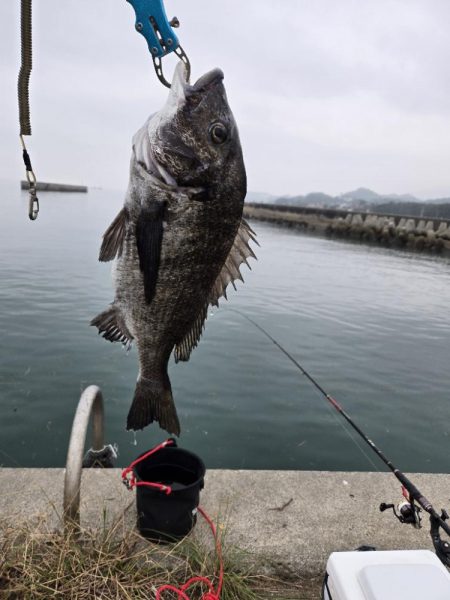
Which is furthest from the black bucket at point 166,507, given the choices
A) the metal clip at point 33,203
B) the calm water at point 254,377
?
the calm water at point 254,377

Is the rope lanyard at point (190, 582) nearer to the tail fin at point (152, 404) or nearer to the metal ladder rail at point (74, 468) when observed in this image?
the metal ladder rail at point (74, 468)

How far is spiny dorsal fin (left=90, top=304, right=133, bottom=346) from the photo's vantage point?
2457 millimetres

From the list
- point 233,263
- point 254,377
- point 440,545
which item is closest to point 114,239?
point 233,263

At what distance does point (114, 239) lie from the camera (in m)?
2.32

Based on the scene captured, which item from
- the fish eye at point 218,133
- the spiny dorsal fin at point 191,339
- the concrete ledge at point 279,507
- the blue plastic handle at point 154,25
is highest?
the blue plastic handle at point 154,25

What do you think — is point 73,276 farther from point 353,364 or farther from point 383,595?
point 383,595

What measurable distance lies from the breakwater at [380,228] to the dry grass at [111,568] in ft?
130

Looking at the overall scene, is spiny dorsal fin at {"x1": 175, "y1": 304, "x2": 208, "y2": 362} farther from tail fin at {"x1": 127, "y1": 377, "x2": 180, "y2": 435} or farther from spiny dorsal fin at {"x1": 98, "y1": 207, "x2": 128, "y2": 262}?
spiny dorsal fin at {"x1": 98, "y1": 207, "x2": 128, "y2": 262}

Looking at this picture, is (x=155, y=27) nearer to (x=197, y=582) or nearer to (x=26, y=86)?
(x=26, y=86)

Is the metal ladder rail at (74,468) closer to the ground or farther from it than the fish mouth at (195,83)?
closer to the ground

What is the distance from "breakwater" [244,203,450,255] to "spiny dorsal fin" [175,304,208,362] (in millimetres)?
39984

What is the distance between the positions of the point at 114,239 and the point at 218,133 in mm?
761

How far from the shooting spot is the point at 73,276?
1614 centimetres

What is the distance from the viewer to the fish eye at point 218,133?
2.17 metres
